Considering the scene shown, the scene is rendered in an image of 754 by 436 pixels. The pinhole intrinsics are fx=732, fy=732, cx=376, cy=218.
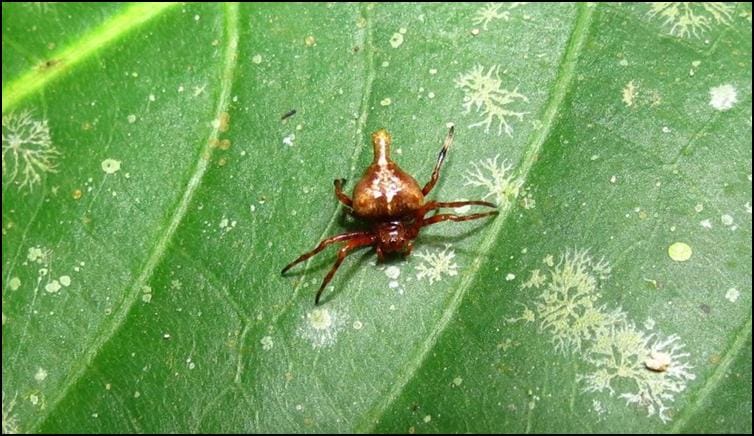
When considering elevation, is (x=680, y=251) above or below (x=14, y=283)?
above

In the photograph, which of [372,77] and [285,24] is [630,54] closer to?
[372,77]

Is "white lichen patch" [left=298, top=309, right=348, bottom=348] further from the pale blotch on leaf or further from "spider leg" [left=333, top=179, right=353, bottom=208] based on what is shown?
the pale blotch on leaf

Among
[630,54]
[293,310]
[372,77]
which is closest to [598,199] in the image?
[630,54]

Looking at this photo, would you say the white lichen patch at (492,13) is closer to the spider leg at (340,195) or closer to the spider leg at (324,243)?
the spider leg at (340,195)

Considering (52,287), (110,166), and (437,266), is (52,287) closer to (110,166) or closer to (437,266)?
(110,166)

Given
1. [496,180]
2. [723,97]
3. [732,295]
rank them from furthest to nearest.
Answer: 1. [496,180]
2. [723,97]
3. [732,295]

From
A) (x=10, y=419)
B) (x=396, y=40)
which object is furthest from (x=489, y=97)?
(x=10, y=419)
